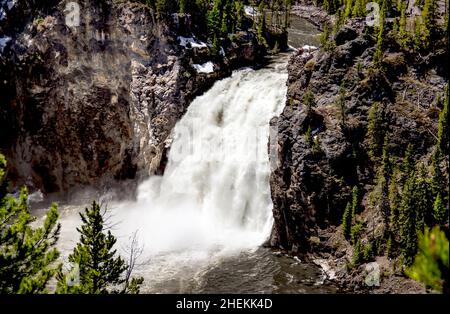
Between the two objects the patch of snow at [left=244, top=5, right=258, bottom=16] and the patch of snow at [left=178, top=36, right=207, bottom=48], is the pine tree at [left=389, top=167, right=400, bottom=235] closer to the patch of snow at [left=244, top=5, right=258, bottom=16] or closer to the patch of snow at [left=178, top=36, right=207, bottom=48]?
the patch of snow at [left=178, top=36, right=207, bottom=48]

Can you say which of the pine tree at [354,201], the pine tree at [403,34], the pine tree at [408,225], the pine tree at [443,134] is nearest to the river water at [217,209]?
the pine tree at [354,201]

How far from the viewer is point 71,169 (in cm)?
4691

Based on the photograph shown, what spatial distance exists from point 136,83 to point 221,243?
22417 millimetres

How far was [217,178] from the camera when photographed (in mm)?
36500

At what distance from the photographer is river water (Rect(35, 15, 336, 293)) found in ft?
81.2

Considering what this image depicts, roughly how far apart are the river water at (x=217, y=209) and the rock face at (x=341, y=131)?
2.99 metres

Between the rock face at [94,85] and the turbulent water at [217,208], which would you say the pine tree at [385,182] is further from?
the rock face at [94,85]

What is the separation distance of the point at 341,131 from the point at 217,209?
1343 cm

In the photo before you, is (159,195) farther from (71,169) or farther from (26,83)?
(26,83)

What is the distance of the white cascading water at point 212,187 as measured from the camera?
3000 centimetres

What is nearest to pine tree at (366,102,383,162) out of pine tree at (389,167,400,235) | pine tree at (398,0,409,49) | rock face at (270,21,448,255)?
rock face at (270,21,448,255)

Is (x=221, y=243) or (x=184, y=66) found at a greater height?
(x=184, y=66)

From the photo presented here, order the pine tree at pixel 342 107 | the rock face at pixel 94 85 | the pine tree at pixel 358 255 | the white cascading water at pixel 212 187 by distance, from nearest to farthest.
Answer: the pine tree at pixel 358 255
the pine tree at pixel 342 107
the white cascading water at pixel 212 187
the rock face at pixel 94 85
